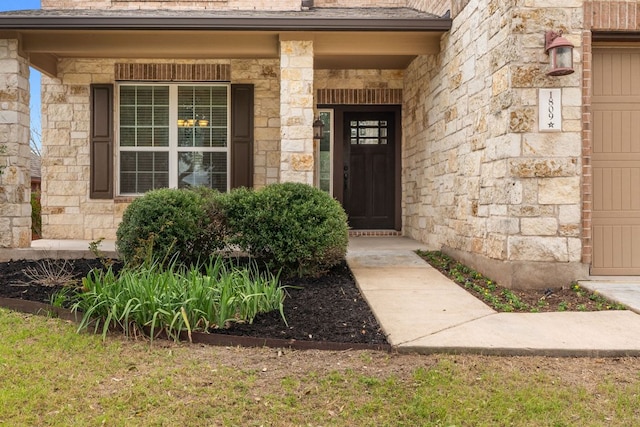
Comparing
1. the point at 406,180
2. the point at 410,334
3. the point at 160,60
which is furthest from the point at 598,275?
the point at 160,60

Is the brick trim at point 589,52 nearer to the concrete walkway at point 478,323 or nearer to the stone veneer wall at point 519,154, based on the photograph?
the stone veneer wall at point 519,154

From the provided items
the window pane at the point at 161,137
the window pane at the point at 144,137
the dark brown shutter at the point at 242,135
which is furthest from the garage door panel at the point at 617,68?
the window pane at the point at 144,137

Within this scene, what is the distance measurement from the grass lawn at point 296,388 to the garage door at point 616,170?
234 cm

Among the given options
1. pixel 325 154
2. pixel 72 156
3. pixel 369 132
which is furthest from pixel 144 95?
pixel 369 132

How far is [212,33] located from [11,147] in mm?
3016

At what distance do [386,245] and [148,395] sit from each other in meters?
5.47

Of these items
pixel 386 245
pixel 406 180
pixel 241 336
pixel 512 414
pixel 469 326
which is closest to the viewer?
pixel 512 414

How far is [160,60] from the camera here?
846 centimetres

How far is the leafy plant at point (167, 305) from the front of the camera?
12.0ft

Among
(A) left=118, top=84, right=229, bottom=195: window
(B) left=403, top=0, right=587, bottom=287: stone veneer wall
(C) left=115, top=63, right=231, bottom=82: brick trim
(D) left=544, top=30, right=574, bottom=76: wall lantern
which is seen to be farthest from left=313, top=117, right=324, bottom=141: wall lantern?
(D) left=544, top=30, right=574, bottom=76: wall lantern

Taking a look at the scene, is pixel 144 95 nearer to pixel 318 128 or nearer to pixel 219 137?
pixel 219 137

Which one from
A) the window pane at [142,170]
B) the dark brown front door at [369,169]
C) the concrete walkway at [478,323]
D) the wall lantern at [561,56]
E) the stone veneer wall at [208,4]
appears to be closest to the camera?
the concrete walkway at [478,323]

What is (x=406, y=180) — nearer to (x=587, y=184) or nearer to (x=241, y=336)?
(x=587, y=184)

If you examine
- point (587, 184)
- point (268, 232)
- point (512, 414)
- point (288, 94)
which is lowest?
point (512, 414)
